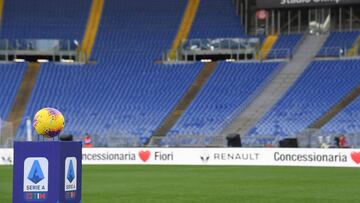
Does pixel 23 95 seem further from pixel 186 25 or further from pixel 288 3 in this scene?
pixel 288 3

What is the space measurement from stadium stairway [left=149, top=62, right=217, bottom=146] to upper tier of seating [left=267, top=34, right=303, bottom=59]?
418 centimetres

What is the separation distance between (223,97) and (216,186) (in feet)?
104

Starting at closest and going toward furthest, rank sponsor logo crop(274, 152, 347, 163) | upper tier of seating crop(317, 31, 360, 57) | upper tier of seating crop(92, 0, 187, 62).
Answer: sponsor logo crop(274, 152, 347, 163), upper tier of seating crop(317, 31, 360, 57), upper tier of seating crop(92, 0, 187, 62)

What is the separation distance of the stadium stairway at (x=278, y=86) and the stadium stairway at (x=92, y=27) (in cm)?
1381

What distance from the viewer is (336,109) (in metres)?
54.4

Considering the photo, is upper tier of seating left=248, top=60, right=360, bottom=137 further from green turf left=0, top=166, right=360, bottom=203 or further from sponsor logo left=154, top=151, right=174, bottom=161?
green turf left=0, top=166, right=360, bottom=203

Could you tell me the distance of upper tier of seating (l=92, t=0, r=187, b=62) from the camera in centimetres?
6488

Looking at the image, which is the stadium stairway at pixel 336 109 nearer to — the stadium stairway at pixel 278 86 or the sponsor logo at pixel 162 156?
the stadium stairway at pixel 278 86

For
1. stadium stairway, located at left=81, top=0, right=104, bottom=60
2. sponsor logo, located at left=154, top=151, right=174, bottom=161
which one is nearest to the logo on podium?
sponsor logo, located at left=154, top=151, right=174, bottom=161

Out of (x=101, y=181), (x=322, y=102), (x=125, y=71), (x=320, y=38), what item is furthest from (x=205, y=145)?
(x=101, y=181)

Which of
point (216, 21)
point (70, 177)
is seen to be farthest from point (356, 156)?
point (70, 177)

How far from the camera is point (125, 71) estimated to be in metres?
62.2

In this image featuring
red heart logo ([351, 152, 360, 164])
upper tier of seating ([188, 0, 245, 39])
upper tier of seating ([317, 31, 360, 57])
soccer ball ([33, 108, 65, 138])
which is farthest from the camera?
upper tier of seating ([188, 0, 245, 39])

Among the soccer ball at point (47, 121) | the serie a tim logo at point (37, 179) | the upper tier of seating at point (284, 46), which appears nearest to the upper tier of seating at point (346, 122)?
the upper tier of seating at point (284, 46)
